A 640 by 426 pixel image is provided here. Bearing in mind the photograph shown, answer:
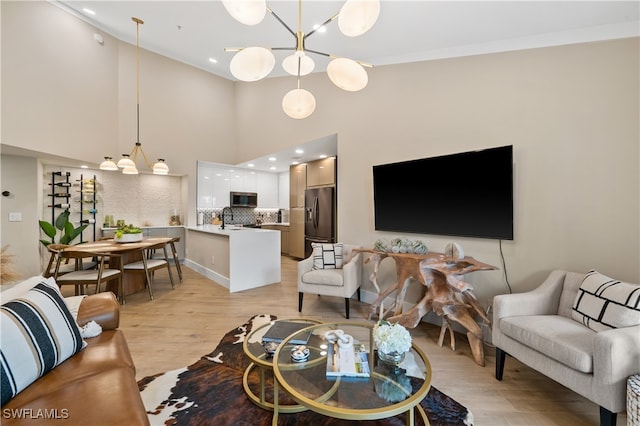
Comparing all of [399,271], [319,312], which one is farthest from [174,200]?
[399,271]

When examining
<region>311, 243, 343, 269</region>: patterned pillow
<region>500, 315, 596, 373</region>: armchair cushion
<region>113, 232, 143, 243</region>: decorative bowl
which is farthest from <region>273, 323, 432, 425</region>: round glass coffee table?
<region>113, 232, 143, 243</region>: decorative bowl

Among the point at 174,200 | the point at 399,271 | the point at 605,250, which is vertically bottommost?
→ the point at 399,271

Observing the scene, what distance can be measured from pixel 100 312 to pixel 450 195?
3.21 meters

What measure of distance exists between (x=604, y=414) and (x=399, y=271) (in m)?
1.60

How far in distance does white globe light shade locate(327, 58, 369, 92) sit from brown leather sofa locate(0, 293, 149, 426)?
80.3 inches

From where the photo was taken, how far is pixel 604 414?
4.87ft

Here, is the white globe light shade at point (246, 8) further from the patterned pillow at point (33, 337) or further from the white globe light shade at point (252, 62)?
the patterned pillow at point (33, 337)

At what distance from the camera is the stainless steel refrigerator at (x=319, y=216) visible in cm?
558

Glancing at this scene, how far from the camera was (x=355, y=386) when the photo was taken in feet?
4.58

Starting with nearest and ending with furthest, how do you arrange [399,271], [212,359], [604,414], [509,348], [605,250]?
[604,414], [509,348], [605,250], [212,359], [399,271]

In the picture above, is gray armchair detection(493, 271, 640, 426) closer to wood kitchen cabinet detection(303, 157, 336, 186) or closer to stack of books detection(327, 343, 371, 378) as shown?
stack of books detection(327, 343, 371, 378)

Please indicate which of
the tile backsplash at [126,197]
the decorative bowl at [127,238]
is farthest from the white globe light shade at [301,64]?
the tile backsplash at [126,197]

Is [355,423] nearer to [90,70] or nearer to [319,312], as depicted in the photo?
[319,312]

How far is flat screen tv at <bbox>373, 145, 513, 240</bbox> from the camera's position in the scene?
2.53 meters
